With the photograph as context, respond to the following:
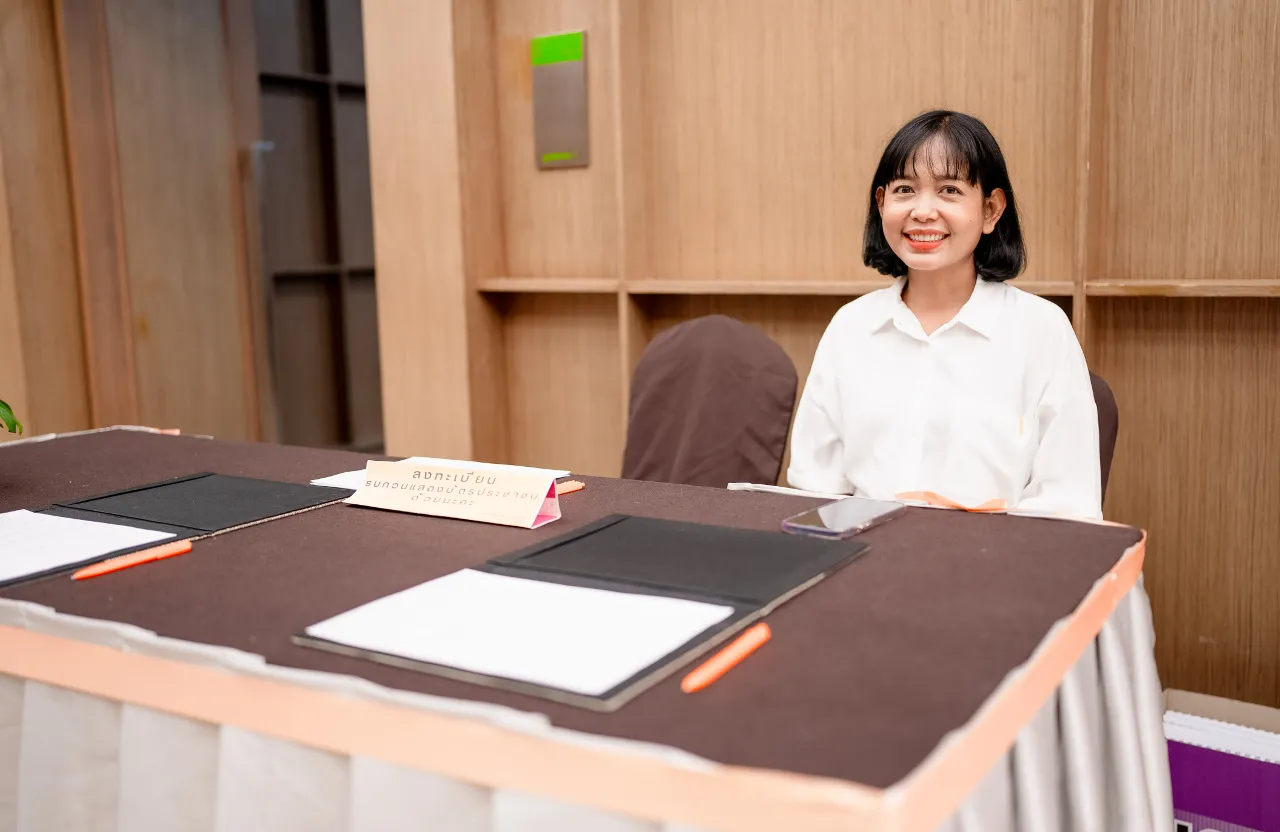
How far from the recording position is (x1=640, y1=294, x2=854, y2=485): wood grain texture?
3148mm

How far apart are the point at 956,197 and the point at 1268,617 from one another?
1459 mm

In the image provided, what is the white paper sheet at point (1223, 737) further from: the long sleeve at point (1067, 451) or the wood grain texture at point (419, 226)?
the wood grain texture at point (419, 226)

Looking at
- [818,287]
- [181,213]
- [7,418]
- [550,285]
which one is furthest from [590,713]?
[181,213]

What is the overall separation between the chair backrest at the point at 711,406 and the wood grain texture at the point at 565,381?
42.8 inches

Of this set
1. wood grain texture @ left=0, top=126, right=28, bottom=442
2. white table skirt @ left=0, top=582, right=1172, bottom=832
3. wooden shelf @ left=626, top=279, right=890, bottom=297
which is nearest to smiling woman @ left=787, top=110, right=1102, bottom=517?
white table skirt @ left=0, top=582, right=1172, bottom=832

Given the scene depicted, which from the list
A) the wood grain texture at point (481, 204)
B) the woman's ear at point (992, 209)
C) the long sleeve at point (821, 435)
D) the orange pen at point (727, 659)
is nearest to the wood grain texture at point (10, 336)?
the wood grain texture at point (481, 204)

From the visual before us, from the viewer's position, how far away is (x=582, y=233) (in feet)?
11.3

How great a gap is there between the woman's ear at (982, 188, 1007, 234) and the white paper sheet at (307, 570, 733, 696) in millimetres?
1132

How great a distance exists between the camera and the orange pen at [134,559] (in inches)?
46.7

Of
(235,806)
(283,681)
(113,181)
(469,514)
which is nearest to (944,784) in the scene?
(283,681)

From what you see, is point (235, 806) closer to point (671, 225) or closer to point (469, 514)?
point (469, 514)

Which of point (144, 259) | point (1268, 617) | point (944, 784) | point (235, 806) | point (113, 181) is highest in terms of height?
point (113, 181)

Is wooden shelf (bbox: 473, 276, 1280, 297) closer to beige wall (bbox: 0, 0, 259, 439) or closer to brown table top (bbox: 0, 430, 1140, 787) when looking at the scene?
brown table top (bbox: 0, 430, 1140, 787)

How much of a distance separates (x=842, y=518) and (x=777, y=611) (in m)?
0.34
